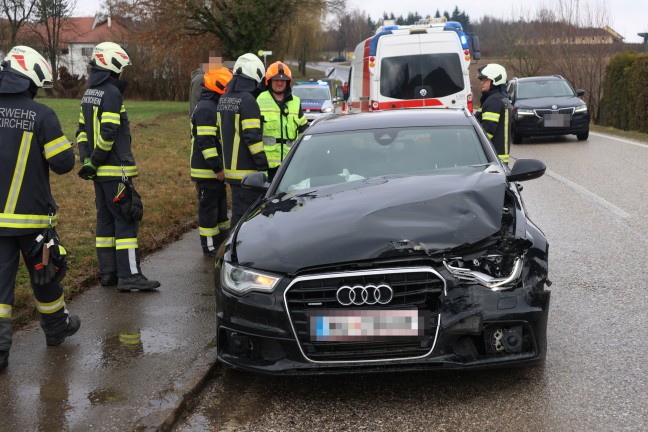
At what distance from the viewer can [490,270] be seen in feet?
14.6

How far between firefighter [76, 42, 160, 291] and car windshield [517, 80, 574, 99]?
16511 mm

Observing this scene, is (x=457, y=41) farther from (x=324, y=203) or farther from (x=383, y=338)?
(x=383, y=338)

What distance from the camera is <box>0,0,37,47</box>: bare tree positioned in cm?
6356

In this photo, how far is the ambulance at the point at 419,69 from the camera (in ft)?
50.9

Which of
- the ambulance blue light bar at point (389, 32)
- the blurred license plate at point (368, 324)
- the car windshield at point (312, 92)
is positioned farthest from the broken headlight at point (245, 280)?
the car windshield at point (312, 92)

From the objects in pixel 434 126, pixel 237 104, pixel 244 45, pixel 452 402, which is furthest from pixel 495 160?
pixel 244 45

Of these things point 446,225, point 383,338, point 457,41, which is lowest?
point 383,338

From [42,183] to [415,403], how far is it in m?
2.65

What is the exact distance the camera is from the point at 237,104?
776 cm

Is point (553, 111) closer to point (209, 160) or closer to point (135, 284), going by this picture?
point (209, 160)

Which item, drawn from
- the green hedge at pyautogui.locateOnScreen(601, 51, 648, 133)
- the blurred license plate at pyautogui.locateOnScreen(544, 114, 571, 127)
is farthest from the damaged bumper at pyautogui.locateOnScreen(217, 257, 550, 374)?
the green hedge at pyautogui.locateOnScreen(601, 51, 648, 133)

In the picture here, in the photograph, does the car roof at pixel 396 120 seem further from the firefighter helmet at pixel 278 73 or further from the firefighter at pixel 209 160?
the firefighter at pixel 209 160

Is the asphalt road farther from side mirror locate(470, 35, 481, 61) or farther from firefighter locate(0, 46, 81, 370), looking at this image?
side mirror locate(470, 35, 481, 61)

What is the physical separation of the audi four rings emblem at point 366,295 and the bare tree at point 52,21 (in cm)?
6217
